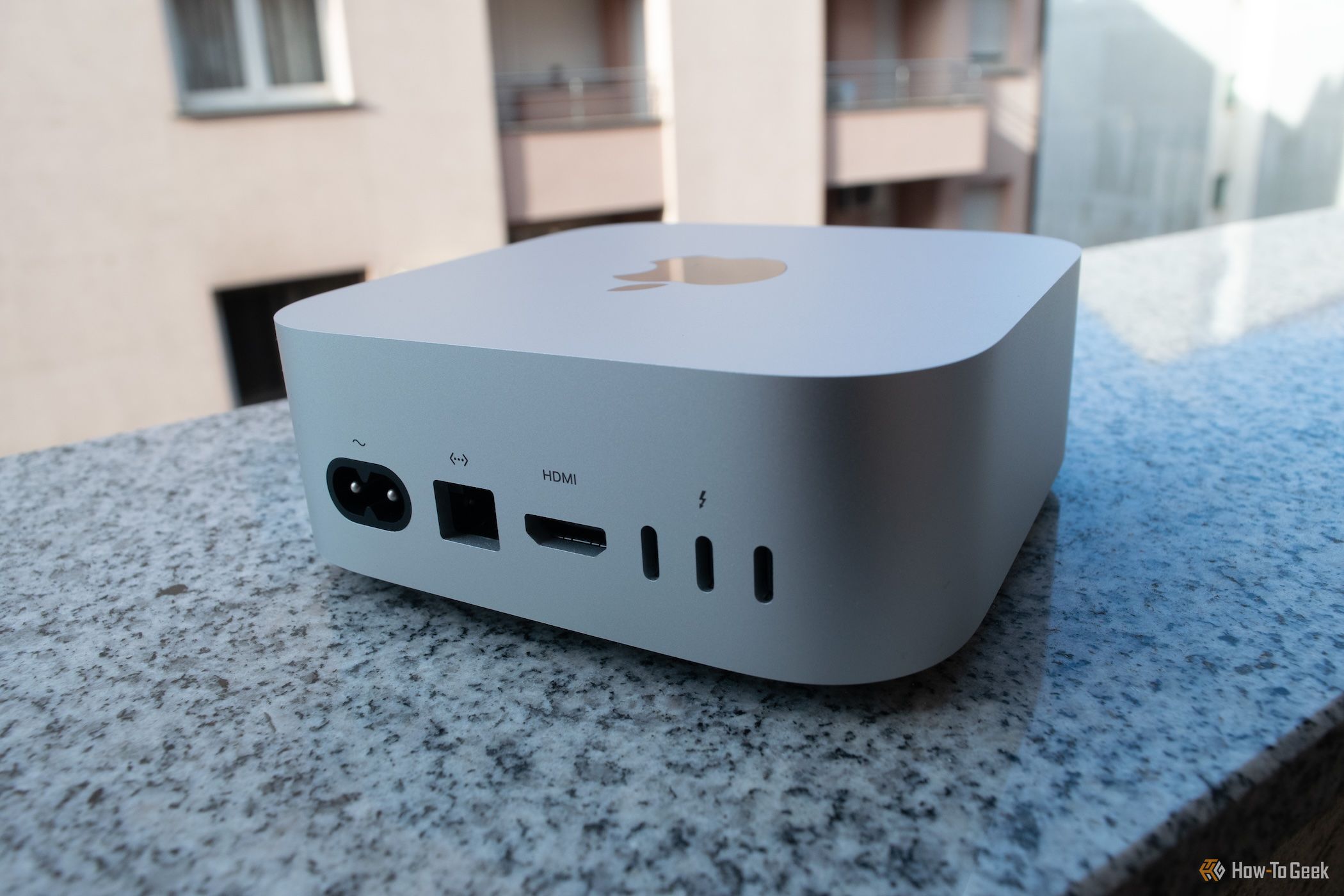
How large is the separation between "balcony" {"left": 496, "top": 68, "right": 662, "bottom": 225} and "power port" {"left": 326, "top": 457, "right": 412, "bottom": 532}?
12.8 feet

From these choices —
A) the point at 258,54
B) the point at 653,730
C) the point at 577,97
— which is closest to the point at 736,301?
the point at 653,730

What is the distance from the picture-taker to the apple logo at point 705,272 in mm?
620

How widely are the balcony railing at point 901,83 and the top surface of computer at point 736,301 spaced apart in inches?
203

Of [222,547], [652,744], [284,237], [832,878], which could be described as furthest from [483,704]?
[284,237]

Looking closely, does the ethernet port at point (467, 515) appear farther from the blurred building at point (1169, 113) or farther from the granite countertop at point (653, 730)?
the blurred building at point (1169, 113)

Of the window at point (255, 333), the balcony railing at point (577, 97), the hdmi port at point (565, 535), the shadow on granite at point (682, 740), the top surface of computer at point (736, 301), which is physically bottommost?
the window at point (255, 333)

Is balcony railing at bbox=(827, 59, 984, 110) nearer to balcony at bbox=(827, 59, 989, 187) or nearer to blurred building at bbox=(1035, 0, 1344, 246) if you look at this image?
balcony at bbox=(827, 59, 989, 187)

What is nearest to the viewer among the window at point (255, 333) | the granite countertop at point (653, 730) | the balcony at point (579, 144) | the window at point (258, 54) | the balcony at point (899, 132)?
the granite countertop at point (653, 730)

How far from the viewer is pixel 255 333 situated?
4.23m

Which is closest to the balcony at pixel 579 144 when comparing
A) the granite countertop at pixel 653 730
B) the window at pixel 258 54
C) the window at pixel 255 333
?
the window at pixel 258 54

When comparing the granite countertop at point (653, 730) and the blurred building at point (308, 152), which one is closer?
the granite countertop at point (653, 730)

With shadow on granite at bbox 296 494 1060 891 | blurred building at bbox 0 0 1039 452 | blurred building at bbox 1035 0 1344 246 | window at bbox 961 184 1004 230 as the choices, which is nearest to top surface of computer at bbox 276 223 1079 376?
shadow on granite at bbox 296 494 1060 891

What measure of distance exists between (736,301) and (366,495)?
9.7 inches

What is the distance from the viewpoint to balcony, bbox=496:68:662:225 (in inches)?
169
